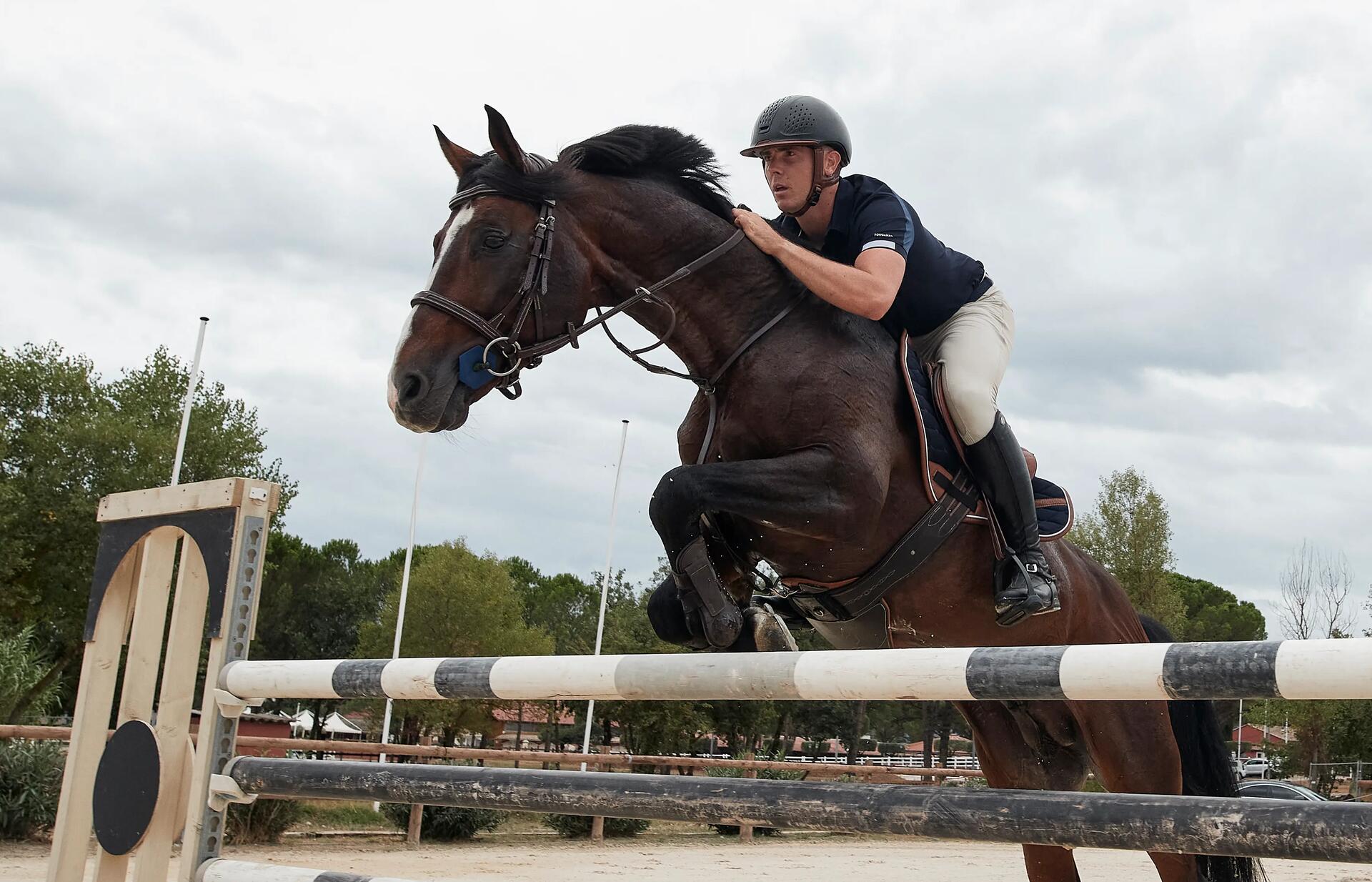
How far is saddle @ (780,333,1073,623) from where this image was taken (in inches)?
133

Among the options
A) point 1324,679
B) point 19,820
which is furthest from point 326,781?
point 19,820

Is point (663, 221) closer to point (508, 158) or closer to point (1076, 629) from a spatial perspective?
point (508, 158)

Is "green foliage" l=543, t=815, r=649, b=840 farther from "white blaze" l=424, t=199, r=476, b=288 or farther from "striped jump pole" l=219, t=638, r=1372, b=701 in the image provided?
"striped jump pole" l=219, t=638, r=1372, b=701

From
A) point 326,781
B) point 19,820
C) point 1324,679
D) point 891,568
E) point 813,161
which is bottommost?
point 19,820

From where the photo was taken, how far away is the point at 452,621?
123 feet

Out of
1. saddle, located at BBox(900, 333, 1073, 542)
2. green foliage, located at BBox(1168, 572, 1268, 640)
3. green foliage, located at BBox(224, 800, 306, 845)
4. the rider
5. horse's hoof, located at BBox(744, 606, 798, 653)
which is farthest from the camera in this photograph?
green foliage, located at BBox(1168, 572, 1268, 640)

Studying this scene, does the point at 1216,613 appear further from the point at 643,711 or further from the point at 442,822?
the point at 442,822

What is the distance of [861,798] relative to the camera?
1.97 metres

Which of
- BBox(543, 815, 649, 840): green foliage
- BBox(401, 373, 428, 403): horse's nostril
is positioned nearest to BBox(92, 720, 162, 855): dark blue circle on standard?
BBox(401, 373, 428, 403): horse's nostril

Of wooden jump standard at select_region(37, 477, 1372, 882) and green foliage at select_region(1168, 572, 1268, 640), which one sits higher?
green foliage at select_region(1168, 572, 1268, 640)

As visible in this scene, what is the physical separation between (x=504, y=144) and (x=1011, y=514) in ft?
6.30

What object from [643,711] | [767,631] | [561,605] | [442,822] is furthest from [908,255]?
[561,605]

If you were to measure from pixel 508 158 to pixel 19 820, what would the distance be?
31.8 ft

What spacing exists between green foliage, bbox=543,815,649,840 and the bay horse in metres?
11.3
